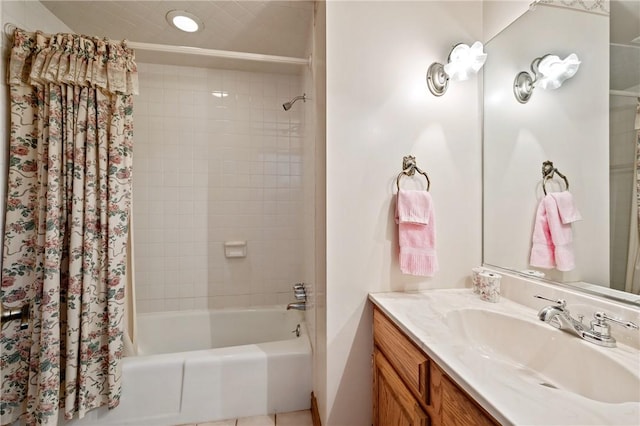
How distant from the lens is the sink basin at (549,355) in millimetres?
615

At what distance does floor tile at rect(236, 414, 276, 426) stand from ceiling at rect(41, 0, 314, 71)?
228 cm

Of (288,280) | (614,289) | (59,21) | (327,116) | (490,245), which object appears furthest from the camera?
(288,280)

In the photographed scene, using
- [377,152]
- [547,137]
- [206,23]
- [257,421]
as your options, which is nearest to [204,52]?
[206,23]

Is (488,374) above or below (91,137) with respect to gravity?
below

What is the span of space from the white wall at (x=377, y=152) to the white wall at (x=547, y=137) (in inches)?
4.5

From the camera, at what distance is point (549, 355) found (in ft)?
2.54

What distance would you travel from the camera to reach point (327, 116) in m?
1.12

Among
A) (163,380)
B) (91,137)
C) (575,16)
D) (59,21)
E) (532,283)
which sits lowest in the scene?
(163,380)

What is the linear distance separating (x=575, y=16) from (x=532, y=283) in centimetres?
93

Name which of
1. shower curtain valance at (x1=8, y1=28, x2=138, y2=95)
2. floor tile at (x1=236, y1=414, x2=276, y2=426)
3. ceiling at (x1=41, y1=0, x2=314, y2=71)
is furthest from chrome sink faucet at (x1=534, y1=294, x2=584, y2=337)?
shower curtain valance at (x1=8, y1=28, x2=138, y2=95)

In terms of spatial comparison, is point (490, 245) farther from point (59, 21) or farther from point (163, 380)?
point (59, 21)

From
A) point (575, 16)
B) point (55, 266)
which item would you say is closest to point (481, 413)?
point (575, 16)

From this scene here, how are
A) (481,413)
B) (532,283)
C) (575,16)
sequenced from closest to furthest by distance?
(481,413)
(575,16)
(532,283)

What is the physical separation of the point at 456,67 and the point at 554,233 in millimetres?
772
